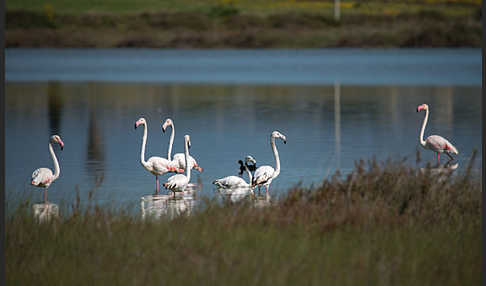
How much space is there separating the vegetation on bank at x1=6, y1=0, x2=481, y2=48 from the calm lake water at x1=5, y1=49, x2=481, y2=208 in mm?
30596

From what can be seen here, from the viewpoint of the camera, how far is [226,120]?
69.6ft

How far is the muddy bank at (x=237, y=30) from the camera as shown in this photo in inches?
2995

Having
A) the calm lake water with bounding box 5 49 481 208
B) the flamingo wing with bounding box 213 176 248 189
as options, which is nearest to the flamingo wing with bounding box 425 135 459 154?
the calm lake water with bounding box 5 49 481 208

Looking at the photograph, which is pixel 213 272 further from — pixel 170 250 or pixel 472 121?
pixel 472 121

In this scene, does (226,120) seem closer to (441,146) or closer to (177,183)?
(441,146)

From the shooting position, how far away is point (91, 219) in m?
8.32

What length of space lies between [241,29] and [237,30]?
41 centimetres

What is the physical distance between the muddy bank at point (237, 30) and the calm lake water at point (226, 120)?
99.4 feet

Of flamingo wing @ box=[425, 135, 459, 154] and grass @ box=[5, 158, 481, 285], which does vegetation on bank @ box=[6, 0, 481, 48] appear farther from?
grass @ box=[5, 158, 481, 285]

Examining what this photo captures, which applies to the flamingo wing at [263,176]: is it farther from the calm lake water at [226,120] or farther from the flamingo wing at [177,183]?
the flamingo wing at [177,183]

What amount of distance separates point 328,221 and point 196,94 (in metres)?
23.7

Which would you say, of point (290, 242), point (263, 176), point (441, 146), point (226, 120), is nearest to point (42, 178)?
point (263, 176)

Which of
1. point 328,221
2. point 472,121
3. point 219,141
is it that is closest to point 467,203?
point 328,221

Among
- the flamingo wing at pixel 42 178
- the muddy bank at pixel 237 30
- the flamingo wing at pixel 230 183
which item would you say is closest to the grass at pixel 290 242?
the flamingo wing at pixel 230 183
